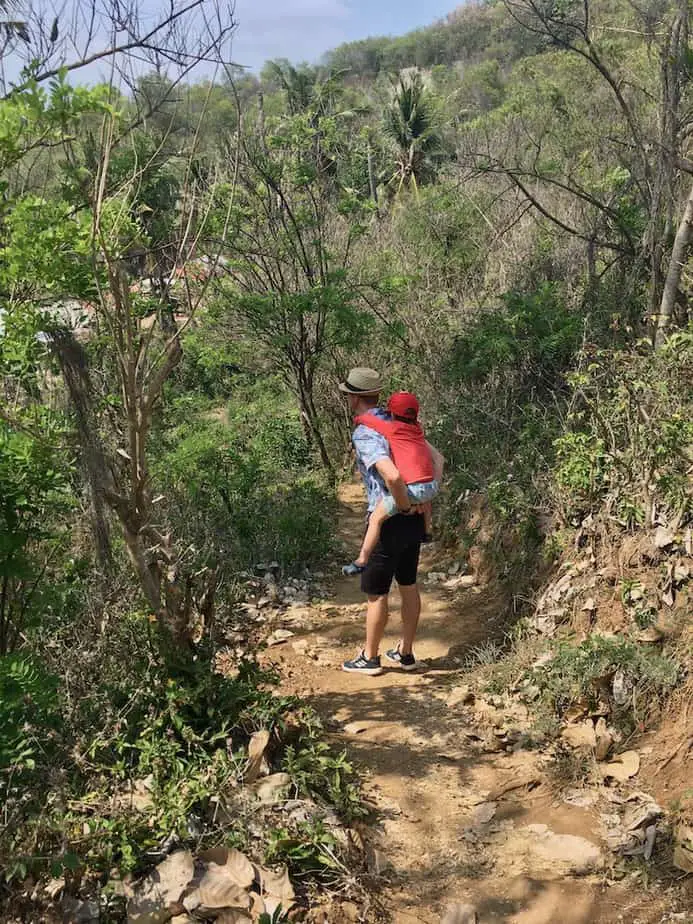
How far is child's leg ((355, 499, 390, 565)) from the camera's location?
4.35m

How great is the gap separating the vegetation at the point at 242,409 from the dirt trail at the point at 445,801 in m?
0.30

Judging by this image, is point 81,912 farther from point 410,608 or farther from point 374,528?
point 410,608

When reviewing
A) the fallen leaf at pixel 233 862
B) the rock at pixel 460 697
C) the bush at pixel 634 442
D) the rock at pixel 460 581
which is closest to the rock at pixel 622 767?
the rock at pixel 460 697

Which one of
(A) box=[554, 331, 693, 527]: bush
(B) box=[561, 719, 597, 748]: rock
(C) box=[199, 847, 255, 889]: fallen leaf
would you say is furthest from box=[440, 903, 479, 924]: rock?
(A) box=[554, 331, 693, 527]: bush

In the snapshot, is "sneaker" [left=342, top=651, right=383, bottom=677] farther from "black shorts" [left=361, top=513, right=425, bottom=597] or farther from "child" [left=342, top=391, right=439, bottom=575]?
"child" [left=342, top=391, right=439, bottom=575]

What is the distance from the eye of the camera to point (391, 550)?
449 cm

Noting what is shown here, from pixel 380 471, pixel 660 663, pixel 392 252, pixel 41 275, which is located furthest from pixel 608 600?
pixel 392 252

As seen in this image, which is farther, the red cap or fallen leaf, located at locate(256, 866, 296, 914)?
the red cap

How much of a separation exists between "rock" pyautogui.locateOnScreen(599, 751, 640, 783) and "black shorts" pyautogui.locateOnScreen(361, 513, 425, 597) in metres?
1.46

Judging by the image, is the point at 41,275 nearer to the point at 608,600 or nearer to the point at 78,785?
the point at 78,785

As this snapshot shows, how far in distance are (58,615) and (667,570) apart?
325 centimetres

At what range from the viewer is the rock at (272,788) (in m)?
3.21

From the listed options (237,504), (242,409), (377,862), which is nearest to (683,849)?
(377,862)

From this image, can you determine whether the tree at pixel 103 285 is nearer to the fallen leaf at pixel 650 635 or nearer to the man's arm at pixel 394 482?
the man's arm at pixel 394 482
